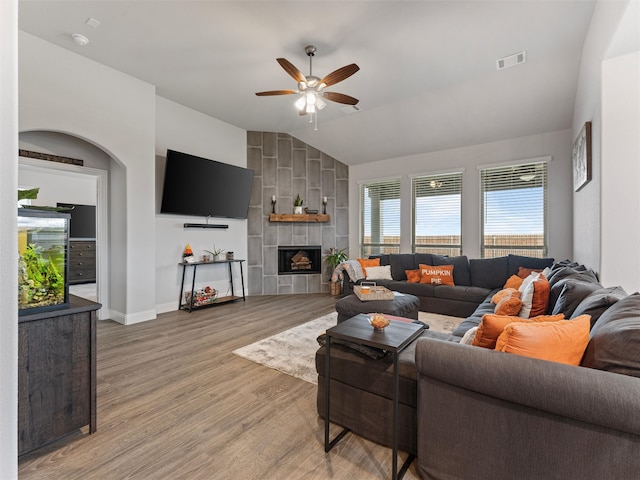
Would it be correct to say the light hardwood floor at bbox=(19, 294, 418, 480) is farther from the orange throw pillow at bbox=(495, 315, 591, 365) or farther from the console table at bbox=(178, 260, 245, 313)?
the console table at bbox=(178, 260, 245, 313)

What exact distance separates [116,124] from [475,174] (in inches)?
229

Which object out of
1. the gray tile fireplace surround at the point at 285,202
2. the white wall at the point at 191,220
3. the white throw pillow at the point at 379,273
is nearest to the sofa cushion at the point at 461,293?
the white throw pillow at the point at 379,273

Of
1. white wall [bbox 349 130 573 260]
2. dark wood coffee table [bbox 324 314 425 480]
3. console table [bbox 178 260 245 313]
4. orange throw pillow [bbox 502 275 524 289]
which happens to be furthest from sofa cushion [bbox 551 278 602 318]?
console table [bbox 178 260 245 313]

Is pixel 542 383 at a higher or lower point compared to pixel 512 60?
lower

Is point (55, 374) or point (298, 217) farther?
point (298, 217)

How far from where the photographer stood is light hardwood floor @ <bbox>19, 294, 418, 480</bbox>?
162 cm

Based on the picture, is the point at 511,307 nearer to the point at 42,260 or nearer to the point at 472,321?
the point at 472,321

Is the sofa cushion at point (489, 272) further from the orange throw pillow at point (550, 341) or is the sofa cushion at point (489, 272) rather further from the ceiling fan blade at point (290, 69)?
the ceiling fan blade at point (290, 69)

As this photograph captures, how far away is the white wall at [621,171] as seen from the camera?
7.59ft

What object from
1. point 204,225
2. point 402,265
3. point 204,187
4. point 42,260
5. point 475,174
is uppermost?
point 475,174

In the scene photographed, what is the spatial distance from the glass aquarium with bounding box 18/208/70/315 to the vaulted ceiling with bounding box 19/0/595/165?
2355mm

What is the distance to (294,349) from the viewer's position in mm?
3236

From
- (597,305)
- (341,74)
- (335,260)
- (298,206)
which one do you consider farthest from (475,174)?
(597,305)

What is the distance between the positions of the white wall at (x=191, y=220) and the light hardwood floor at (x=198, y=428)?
67.0 inches
